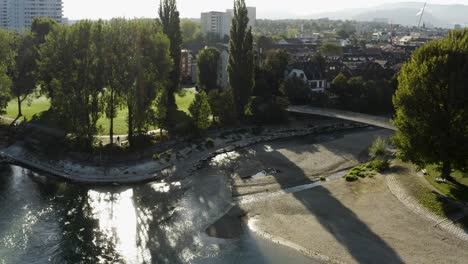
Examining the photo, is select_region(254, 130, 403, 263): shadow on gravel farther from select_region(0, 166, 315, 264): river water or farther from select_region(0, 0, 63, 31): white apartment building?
select_region(0, 0, 63, 31): white apartment building

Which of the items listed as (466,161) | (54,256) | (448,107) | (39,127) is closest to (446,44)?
(448,107)

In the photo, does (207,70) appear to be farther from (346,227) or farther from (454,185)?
(346,227)

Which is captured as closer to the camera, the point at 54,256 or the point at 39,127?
the point at 54,256

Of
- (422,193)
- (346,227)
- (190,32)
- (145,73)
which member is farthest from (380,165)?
(190,32)

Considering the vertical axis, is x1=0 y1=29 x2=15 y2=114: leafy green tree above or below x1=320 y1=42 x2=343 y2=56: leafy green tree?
below

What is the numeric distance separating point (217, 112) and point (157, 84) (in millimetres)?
9431

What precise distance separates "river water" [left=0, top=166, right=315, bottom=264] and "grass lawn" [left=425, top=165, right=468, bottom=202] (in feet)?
39.6

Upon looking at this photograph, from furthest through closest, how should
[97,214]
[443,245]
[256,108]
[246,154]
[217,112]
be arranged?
1. [256,108]
2. [217,112]
3. [246,154]
4. [97,214]
5. [443,245]

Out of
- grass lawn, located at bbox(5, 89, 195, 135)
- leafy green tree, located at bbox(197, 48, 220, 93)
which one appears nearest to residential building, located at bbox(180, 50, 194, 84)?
leafy green tree, located at bbox(197, 48, 220, 93)

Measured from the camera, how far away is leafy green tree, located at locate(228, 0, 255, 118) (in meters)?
47.5

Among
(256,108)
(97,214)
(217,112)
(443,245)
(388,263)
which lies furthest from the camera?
(256,108)

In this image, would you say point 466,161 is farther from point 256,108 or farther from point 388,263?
point 256,108

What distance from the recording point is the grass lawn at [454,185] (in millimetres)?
29050

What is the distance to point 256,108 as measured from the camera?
50.2 m
